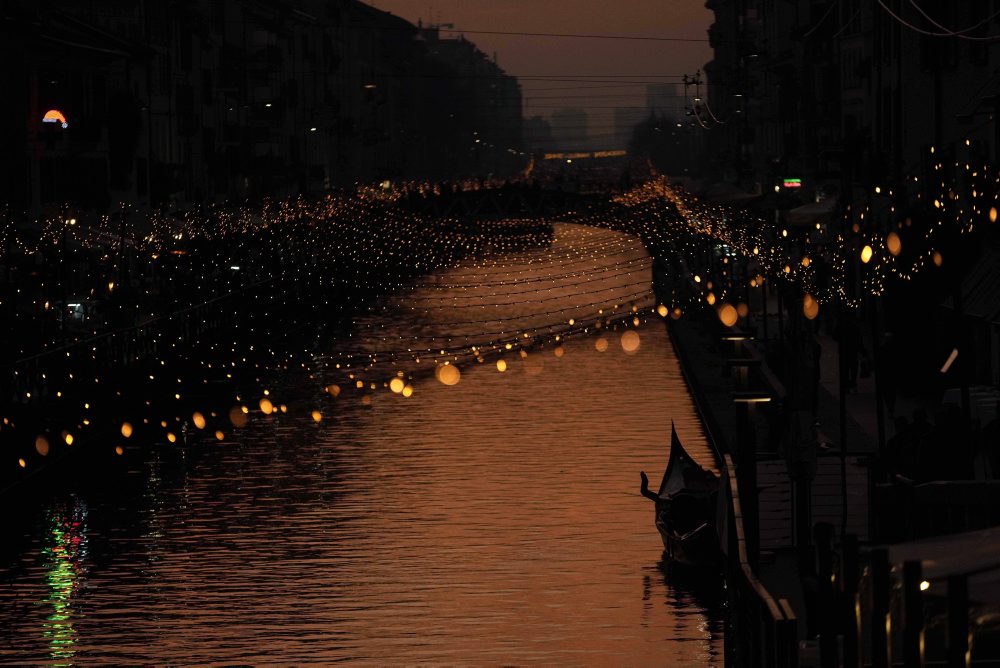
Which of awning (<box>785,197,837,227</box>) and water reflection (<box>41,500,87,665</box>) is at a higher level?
awning (<box>785,197,837,227</box>)

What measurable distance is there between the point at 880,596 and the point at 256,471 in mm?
32763

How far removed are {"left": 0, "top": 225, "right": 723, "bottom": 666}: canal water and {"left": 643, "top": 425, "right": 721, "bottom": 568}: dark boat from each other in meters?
0.48

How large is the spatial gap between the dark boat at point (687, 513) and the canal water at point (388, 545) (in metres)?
0.48

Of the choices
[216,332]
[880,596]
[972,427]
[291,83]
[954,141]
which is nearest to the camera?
[880,596]

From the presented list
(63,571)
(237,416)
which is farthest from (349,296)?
(63,571)

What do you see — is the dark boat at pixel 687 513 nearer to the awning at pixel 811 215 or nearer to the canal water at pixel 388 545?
the canal water at pixel 388 545

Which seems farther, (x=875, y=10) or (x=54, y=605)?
(x=875, y=10)

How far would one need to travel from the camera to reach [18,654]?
2681 cm

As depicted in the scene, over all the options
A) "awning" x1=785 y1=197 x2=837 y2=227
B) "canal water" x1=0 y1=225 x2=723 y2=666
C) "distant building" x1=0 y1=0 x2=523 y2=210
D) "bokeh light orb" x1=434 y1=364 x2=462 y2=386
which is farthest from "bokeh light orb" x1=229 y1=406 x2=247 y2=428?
"awning" x1=785 y1=197 x2=837 y2=227

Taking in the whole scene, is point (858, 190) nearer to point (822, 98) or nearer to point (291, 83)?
point (822, 98)

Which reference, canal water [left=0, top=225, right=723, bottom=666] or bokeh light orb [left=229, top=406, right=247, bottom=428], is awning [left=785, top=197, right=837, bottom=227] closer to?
canal water [left=0, top=225, right=723, bottom=666]

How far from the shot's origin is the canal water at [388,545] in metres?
27.5

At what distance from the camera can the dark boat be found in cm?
3084

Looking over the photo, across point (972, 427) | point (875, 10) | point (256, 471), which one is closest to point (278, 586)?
point (972, 427)
